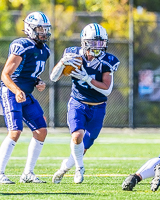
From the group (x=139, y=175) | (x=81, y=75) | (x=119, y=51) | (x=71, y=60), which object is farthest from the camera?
(x=119, y=51)

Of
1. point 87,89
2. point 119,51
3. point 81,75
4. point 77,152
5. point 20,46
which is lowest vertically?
point 119,51

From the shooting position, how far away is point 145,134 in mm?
14938

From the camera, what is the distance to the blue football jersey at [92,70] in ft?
20.5

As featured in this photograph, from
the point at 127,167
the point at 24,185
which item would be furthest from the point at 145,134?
the point at 24,185

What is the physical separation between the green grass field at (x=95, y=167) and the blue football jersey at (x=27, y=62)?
1142mm

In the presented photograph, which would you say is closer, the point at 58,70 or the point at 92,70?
the point at 58,70

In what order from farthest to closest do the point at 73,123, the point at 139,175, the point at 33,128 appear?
the point at 33,128, the point at 73,123, the point at 139,175

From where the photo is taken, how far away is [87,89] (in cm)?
632

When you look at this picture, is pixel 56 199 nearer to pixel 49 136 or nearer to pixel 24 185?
pixel 24 185

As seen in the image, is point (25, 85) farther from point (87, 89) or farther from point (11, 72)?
point (87, 89)

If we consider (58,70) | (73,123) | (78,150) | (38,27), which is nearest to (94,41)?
(58,70)

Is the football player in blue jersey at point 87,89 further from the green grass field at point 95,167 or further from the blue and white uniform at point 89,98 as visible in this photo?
the green grass field at point 95,167

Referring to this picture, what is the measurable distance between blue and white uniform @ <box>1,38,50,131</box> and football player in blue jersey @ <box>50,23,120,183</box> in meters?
0.39

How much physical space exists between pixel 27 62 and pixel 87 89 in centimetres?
75
